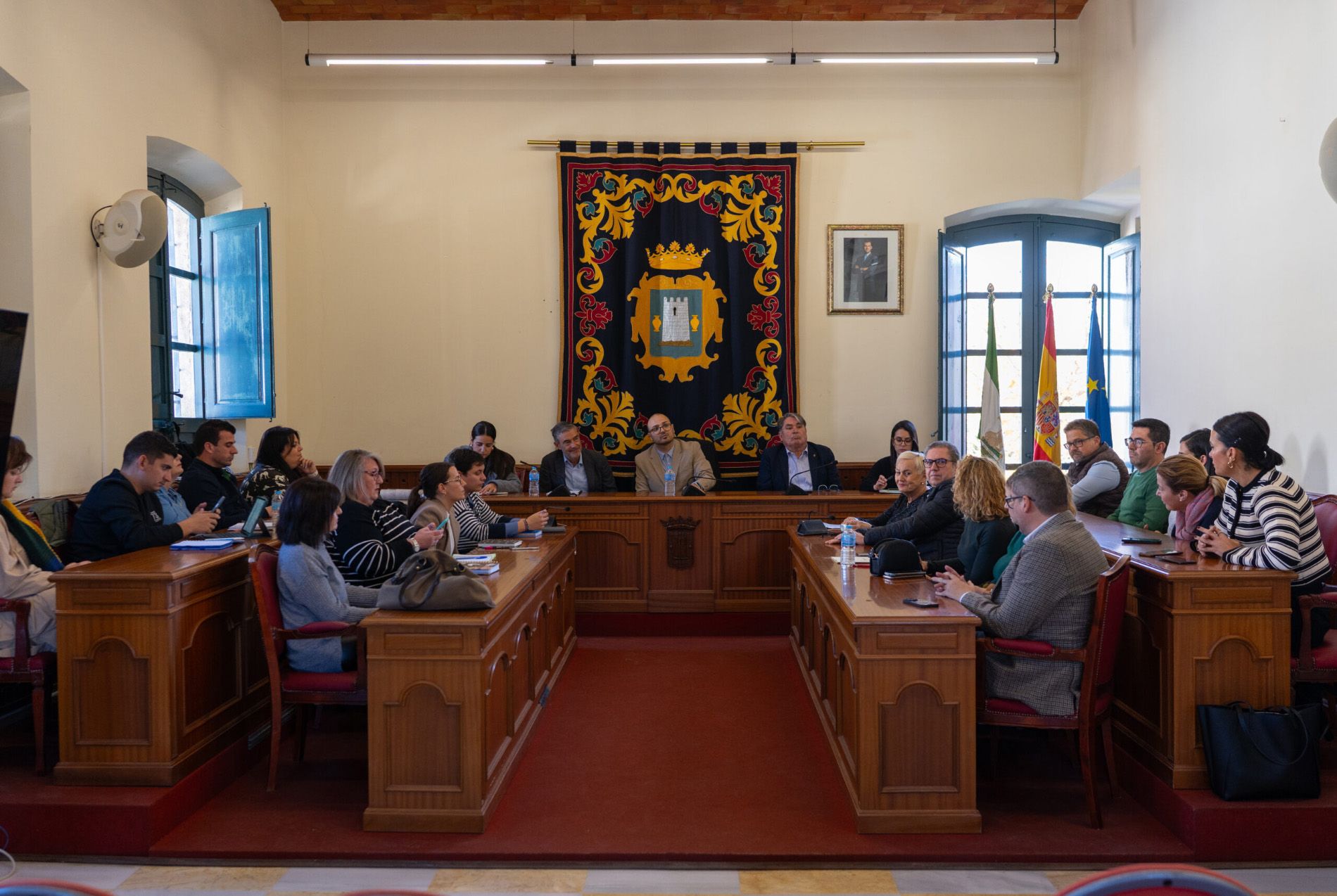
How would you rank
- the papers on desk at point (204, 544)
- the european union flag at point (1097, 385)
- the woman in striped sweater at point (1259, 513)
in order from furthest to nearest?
the european union flag at point (1097, 385) < the papers on desk at point (204, 544) < the woman in striped sweater at point (1259, 513)

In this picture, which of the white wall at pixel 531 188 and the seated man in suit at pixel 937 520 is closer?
the seated man in suit at pixel 937 520

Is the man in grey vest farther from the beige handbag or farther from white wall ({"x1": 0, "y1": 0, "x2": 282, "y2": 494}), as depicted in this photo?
white wall ({"x1": 0, "y1": 0, "x2": 282, "y2": 494})

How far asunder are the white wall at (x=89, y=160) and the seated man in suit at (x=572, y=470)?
275cm

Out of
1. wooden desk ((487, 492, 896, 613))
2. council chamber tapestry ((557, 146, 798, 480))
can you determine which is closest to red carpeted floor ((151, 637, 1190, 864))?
wooden desk ((487, 492, 896, 613))

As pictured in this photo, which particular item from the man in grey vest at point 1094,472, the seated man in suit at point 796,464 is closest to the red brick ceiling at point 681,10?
the seated man in suit at point 796,464

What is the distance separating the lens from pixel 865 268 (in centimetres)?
845

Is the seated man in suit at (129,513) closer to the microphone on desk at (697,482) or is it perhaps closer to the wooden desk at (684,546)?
the wooden desk at (684,546)

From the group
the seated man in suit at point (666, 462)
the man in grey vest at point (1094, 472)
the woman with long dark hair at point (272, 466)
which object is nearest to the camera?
the woman with long dark hair at point (272, 466)

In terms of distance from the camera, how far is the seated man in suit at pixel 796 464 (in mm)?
7613

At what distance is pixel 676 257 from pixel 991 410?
114 inches

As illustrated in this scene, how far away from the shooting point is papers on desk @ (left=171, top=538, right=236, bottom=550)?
431cm

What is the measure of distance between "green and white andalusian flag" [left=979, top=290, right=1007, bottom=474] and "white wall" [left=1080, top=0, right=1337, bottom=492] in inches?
45.6

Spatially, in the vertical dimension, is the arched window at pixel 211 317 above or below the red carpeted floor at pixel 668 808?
above

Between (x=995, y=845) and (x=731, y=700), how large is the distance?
2.03 meters
